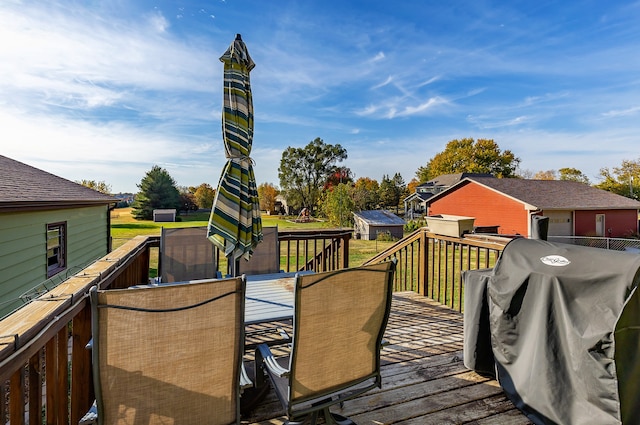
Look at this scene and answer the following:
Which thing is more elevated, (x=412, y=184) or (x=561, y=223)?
(x=412, y=184)

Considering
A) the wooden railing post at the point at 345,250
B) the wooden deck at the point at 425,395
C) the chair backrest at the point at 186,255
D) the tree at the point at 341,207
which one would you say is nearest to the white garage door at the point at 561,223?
the tree at the point at 341,207

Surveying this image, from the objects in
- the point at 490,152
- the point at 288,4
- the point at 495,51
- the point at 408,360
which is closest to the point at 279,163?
the point at 490,152

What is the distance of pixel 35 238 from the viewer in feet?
21.3

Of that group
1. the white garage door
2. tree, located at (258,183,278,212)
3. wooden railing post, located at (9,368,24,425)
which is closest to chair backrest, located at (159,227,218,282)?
wooden railing post, located at (9,368,24,425)

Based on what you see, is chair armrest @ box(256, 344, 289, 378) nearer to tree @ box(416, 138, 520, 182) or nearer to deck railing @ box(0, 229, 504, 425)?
deck railing @ box(0, 229, 504, 425)

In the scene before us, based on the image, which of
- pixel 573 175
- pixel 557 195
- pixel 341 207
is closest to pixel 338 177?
pixel 341 207

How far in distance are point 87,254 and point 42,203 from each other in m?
4.02

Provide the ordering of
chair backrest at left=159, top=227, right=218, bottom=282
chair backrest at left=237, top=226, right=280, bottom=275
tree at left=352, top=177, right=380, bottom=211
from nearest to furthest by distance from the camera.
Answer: chair backrest at left=159, top=227, right=218, bottom=282 → chair backrest at left=237, top=226, right=280, bottom=275 → tree at left=352, top=177, right=380, bottom=211

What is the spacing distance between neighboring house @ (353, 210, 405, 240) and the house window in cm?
1798

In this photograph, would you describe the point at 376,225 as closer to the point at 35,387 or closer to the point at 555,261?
the point at 555,261

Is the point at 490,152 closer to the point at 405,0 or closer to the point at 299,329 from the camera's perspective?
the point at 405,0

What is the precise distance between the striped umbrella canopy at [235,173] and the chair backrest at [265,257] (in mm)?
781

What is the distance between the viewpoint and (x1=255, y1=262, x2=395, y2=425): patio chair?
146 centimetres

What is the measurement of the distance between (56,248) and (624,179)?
1500 inches
